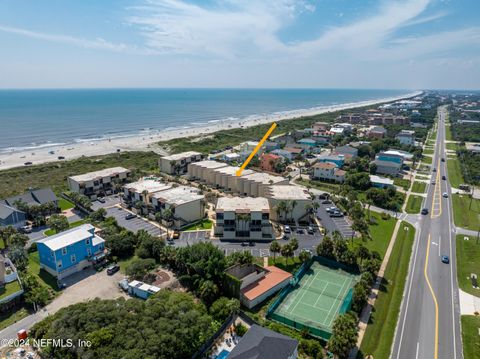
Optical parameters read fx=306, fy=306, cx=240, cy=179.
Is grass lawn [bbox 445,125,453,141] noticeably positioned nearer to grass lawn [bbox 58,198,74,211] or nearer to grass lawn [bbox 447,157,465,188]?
grass lawn [bbox 447,157,465,188]

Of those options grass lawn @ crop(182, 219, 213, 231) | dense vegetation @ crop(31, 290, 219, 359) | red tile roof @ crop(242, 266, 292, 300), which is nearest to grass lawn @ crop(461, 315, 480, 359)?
red tile roof @ crop(242, 266, 292, 300)

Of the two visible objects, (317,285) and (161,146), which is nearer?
(317,285)

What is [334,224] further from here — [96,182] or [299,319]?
[96,182]

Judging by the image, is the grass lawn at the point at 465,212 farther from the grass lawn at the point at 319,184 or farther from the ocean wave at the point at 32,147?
the ocean wave at the point at 32,147

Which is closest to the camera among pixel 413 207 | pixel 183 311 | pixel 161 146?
pixel 183 311

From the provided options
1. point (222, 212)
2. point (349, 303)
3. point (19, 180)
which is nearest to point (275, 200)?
point (222, 212)

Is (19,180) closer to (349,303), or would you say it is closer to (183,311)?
(183,311)
